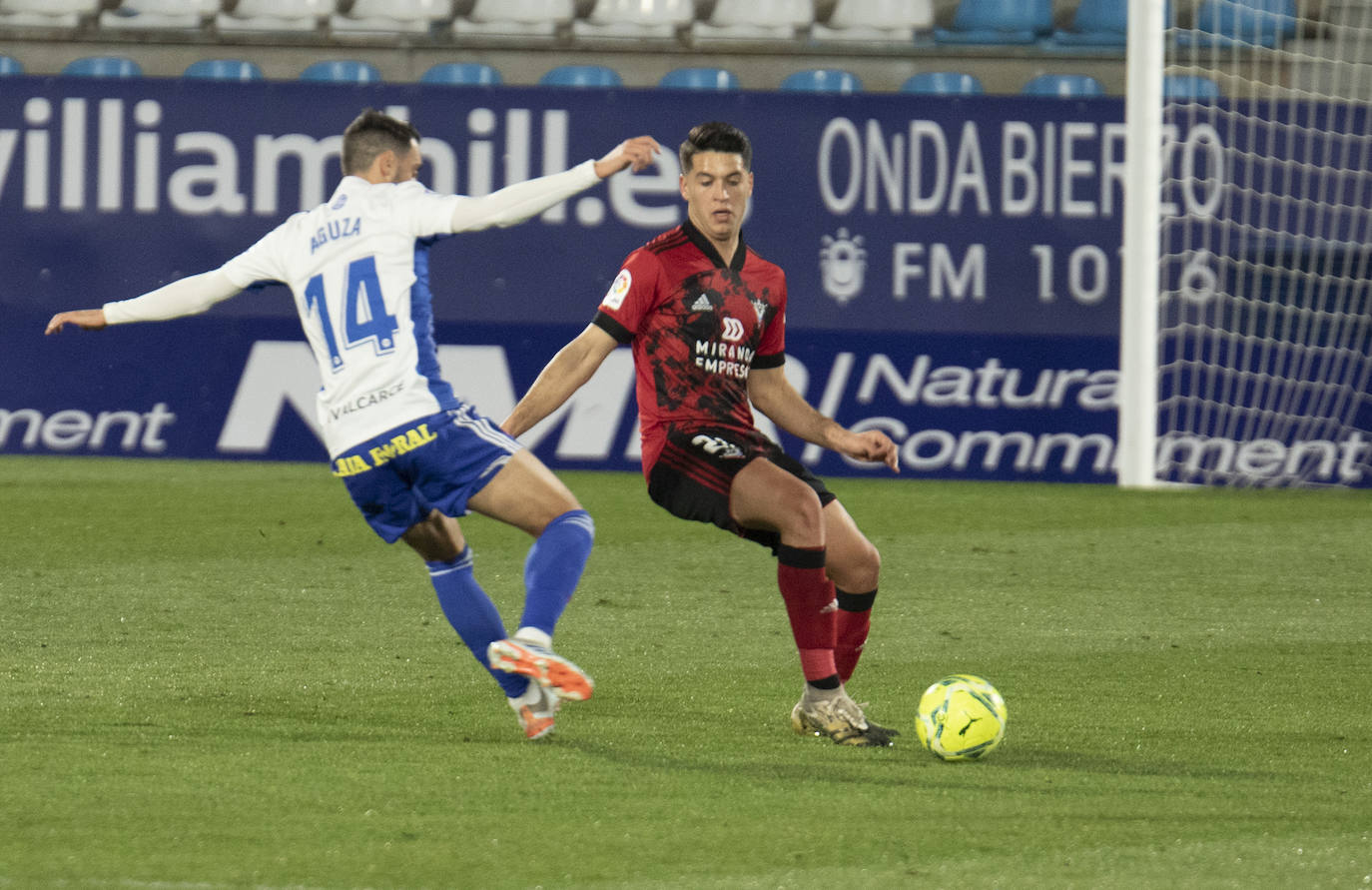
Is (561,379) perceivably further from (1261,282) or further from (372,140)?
(1261,282)

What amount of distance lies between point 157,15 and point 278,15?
771mm

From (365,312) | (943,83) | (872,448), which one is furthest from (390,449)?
(943,83)

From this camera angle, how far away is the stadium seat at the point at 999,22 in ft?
42.0

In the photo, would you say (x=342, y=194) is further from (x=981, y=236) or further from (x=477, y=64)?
(x=477, y=64)

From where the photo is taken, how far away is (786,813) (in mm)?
3824

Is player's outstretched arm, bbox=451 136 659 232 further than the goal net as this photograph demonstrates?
No

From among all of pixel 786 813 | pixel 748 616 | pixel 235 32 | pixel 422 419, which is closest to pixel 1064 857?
pixel 786 813

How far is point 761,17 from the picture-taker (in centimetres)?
1317

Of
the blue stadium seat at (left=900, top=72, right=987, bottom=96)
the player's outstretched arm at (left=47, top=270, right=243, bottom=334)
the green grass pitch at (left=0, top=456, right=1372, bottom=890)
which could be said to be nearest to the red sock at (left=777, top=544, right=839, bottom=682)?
the green grass pitch at (left=0, top=456, right=1372, bottom=890)

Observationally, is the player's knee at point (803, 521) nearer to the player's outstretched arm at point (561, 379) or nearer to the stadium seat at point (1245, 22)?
the player's outstretched arm at point (561, 379)

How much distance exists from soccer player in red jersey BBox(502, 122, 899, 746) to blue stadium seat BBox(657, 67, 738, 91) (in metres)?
7.65

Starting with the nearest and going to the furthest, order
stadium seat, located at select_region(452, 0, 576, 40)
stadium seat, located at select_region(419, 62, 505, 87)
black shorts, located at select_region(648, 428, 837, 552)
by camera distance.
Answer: black shorts, located at select_region(648, 428, 837, 552), stadium seat, located at select_region(419, 62, 505, 87), stadium seat, located at select_region(452, 0, 576, 40)

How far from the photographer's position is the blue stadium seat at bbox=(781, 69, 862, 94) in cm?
1255

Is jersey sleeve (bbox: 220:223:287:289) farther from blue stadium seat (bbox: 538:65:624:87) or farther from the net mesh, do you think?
blue stadium seat (bbox: 538:65:624:87)
